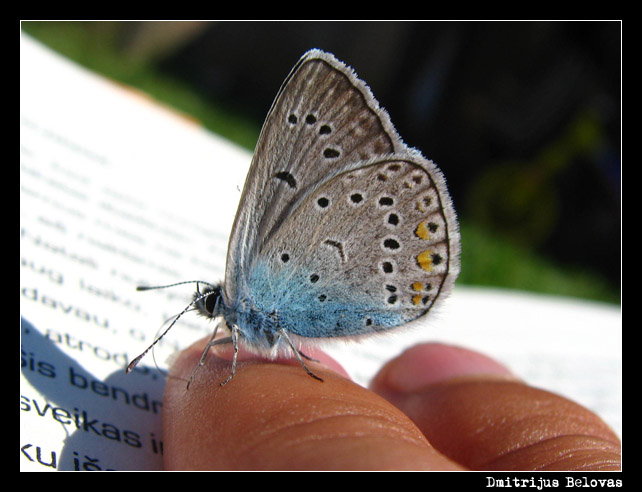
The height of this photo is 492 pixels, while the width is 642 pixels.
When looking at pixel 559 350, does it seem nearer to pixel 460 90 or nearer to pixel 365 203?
pixel 365 203

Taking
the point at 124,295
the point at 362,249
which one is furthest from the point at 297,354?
the point at 124,295

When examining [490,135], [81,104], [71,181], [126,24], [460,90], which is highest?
[126,24]

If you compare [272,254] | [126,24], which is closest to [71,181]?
[272,254]

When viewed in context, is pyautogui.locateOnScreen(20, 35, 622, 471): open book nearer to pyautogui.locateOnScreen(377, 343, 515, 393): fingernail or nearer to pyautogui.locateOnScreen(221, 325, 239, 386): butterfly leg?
pyautogui.locateOnScreen(377, 343, 515, 393): fingernail

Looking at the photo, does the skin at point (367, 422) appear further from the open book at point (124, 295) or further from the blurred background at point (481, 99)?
the blurred background at point (481, 99)

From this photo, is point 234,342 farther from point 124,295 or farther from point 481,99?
point 481,99
